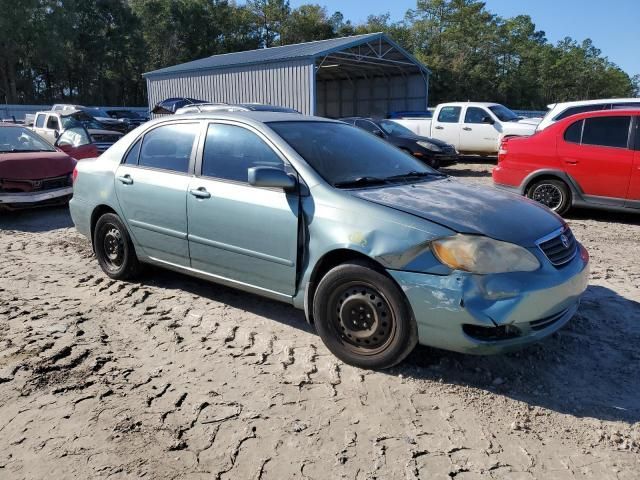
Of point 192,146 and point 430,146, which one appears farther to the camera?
point 430,146

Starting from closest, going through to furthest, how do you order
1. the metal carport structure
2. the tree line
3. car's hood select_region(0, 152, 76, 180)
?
car's hood select_region(0, 152, 76, 180) → the metal carport structure → the tree line

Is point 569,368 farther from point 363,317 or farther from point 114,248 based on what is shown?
point 114,248

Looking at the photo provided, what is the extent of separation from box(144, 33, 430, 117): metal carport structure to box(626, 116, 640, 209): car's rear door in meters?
14.0

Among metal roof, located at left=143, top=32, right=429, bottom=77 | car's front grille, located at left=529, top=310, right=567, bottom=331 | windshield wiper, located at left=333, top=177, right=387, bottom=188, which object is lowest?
car's front grille, located at left=529, top=310, right=567, bottom=331

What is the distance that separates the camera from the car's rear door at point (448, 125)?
15.8 metres

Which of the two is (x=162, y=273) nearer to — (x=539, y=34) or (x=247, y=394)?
(x=247, y=394)

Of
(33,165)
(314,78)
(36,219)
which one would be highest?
(314,78)

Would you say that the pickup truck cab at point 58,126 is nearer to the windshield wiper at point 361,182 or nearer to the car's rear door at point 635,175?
the windshield wiper at point 361,182

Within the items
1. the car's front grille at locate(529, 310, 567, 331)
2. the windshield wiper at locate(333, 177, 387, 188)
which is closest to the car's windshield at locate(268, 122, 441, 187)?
the windshield wiper at locate(333, 177, 387, 188)

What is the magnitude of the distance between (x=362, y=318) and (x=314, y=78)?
17.7 m

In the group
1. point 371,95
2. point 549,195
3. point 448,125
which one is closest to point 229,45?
point 371,95

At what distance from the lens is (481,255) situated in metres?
2.94

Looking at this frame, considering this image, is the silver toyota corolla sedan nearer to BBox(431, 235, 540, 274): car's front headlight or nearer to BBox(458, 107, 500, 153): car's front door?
BBox(431, 235, 540, 274): car's front headlight

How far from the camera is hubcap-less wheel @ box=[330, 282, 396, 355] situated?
3.17 meters
